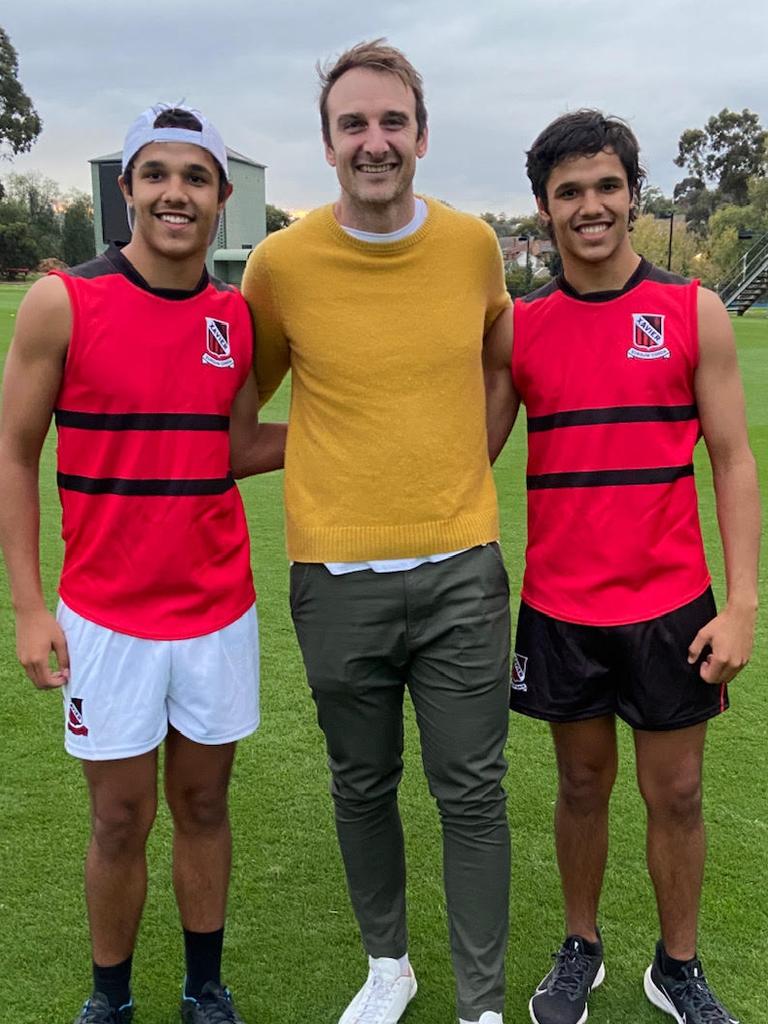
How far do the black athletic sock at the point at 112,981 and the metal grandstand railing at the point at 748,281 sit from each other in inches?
1658

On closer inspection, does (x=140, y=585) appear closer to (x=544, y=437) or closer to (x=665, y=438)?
(x=544, y=437)

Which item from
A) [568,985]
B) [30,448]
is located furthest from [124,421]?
[568,985]

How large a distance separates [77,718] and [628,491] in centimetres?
139

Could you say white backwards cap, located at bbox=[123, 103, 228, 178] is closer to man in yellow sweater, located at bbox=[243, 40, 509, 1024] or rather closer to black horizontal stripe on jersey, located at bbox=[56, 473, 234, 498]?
man in yellow sweater, located at bbox=[243, 40, 509, 1024]

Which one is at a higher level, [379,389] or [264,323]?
[264,323]

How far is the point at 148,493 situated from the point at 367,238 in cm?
77

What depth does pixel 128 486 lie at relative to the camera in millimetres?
2199

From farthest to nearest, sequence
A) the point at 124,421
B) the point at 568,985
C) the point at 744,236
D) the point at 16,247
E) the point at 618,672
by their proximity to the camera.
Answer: the point at 16,247 < the point at 744,236 < the point at 568,985 < the point at 618,672 < the point at 124,421

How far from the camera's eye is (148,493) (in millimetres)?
2213

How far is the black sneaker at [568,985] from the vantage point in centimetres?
246

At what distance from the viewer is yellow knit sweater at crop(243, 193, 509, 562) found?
2.24 meters

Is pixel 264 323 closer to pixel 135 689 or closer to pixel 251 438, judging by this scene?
pixel 251 438

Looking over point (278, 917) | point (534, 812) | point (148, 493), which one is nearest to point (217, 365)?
point (148, 493)

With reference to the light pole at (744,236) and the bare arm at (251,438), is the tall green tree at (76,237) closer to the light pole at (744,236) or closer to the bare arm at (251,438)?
the light pole at (744,236)
